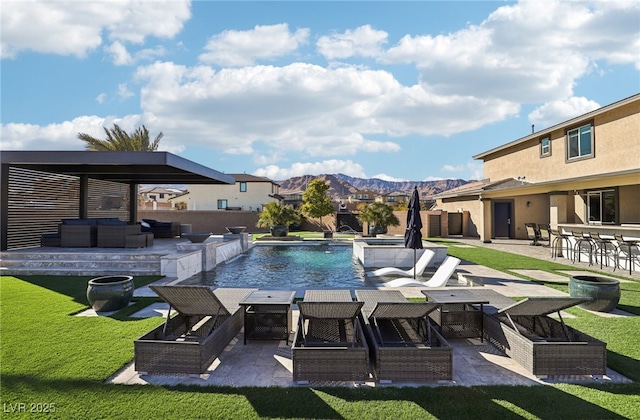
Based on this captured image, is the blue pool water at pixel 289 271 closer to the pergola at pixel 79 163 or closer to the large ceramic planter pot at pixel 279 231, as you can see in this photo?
the pergola at pixel 79 163

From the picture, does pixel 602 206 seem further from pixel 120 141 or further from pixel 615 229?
pixel 120 141

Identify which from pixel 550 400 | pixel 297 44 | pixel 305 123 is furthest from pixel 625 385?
pixel 305 123

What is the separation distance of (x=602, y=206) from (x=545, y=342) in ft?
54.5

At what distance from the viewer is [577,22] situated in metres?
12.6

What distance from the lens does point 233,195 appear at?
158 ft

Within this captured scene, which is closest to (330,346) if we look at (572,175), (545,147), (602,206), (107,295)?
(107,295)

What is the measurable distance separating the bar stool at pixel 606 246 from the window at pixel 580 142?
7511 millimetres

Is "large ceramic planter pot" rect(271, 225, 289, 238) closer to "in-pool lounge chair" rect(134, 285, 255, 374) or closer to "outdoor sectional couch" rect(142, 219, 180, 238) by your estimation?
"outdoor sectional couch" rect(142, 219, 180, 238)

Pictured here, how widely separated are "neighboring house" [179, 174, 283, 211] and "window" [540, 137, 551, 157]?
106 feet

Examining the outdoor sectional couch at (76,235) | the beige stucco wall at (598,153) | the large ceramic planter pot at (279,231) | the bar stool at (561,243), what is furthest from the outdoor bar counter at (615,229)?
the outdoor sectional couch at (76,235)

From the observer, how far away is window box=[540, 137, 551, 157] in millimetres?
21531

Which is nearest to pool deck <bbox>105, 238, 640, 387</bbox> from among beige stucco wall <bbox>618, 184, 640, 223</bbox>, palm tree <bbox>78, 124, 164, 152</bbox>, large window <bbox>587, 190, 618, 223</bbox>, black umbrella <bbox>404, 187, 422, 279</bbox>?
black umbrella <bbox>404, 187, 422, 279</bbox>

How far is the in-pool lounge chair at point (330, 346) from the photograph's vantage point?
155 inches

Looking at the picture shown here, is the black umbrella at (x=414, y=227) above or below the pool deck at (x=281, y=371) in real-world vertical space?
above
